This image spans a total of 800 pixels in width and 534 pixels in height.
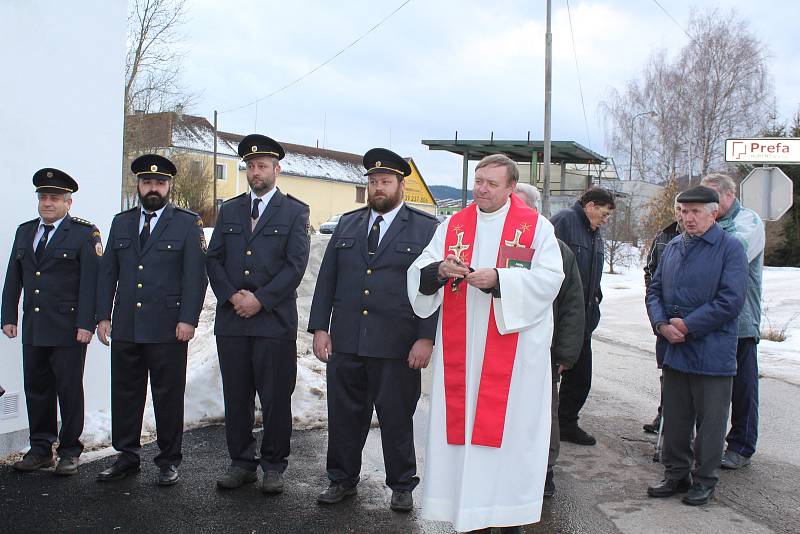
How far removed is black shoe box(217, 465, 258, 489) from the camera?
4.77m

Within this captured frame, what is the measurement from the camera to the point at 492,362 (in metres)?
3.88

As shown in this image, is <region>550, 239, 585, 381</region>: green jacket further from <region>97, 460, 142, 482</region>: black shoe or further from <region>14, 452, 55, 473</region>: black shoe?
<region>14, 452, 55, 473</region>: black shoe

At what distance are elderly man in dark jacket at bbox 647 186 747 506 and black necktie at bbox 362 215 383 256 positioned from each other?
193cm

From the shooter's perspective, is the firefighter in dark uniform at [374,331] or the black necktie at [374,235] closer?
the firefighter in dark uniform at [374,331]

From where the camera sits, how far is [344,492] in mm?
4641

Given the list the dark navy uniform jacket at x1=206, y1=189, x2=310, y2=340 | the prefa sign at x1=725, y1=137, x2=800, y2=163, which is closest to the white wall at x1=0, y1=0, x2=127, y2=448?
the dark navy uniform jacket at x1=206, y1=189, x2=310, y2=340

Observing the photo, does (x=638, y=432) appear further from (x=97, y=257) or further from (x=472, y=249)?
(x=97, y=257)

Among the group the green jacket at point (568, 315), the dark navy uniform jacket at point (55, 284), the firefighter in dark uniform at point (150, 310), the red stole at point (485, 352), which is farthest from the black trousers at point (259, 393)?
the green jacket at point (568, 315)

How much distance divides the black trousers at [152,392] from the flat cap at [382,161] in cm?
178

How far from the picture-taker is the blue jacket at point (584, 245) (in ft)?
18.9

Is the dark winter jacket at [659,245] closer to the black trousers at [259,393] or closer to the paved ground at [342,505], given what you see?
the paved ground at [342,505]

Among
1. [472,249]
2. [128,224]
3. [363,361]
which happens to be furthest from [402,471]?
[128,224]

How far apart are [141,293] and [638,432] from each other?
4.22 metres

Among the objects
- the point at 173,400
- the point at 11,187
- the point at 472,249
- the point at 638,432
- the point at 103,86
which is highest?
the point at 103,86
